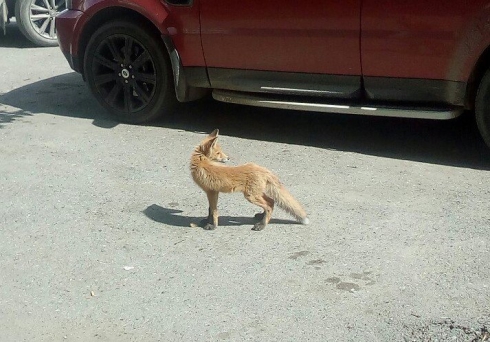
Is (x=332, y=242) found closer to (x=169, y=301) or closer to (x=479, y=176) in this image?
(x=169, y=301)

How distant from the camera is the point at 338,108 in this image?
267 inches

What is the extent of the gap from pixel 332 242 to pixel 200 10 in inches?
107

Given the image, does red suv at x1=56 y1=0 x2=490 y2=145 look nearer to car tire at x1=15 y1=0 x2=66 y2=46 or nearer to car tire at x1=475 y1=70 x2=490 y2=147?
car tire at x1=475 y1=70 x2=490 y2=147

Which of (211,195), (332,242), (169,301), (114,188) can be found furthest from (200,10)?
(169,301)

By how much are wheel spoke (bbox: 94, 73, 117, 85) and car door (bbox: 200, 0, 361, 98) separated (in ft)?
3.36

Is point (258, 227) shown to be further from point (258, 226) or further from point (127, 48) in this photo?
point (127, 48)

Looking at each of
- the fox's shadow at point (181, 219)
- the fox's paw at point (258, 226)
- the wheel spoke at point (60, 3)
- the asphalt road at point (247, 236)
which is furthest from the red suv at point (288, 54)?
the wheel spoke at point (60, 3)

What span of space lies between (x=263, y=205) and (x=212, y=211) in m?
0.34

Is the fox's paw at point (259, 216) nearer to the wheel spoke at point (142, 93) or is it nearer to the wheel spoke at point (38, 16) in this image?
the wheel spoke at point (142, 93)

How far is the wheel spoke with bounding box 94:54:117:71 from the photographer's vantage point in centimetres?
777

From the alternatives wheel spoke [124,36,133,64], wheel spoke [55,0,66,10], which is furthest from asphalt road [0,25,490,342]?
wheel spoke [55,0,66,10]

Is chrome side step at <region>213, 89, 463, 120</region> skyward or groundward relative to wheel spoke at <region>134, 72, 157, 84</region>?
groundward

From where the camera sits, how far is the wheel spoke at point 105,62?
777 cm

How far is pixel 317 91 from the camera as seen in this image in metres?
6.87
